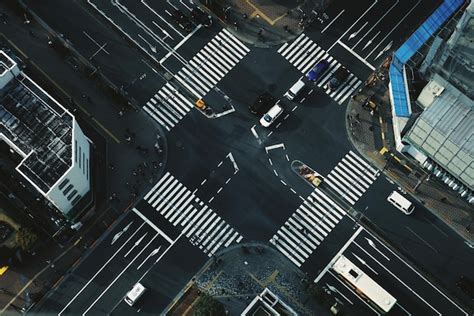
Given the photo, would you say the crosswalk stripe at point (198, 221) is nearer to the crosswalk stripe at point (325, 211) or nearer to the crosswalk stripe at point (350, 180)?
the crosswalk stripe at point (325, 211)

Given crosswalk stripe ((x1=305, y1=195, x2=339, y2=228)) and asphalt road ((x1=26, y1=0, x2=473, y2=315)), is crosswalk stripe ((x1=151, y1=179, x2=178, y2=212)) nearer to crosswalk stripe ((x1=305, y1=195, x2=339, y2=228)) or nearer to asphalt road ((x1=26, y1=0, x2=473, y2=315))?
asphalt road ((x1=26, y1=0, x2=473, y2=315))

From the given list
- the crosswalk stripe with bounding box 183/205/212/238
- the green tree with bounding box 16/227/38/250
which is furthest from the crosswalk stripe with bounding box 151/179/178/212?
the green tree with bounding box 16/227/38/250

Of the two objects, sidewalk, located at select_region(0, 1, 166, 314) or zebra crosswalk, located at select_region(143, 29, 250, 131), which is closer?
sidewalk, located at select_region(0, 1, 166, 314)

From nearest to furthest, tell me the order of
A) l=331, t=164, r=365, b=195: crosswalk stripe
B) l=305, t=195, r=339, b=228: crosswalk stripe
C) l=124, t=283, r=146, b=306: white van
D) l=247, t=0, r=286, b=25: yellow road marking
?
l=124, t=283, r=146, b=306: white van
l=305, t=195, r=339, b=228: crosswalk stripe
l=331, t=164, r=365, b=195: crosswalk stripe
l=247, t=0, r=286, b=25: yellow road marking

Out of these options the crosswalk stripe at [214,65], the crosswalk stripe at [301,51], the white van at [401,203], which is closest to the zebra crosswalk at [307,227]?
the white van at [401,203]

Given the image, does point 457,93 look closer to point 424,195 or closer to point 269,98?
point 424,195

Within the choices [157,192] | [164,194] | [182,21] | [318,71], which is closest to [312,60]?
[318,71]

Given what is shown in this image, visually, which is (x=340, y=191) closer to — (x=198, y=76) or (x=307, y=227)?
(x=307, y=227)
